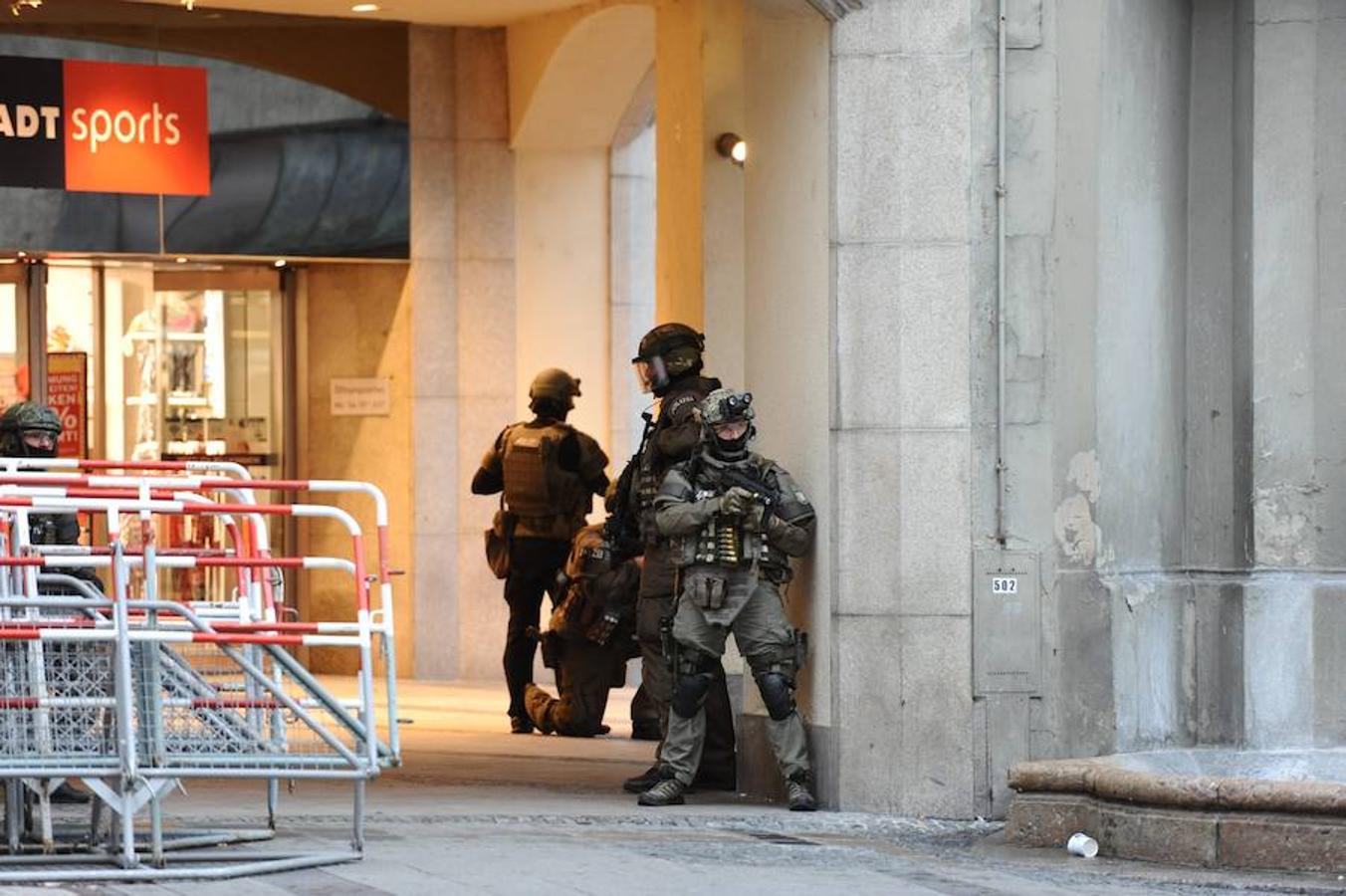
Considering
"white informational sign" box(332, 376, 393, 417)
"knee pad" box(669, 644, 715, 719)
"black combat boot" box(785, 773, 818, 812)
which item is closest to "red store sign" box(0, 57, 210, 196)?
"white informational sign" box(332, 376, 393, 417)

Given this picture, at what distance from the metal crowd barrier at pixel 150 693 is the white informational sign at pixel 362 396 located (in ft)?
29.7

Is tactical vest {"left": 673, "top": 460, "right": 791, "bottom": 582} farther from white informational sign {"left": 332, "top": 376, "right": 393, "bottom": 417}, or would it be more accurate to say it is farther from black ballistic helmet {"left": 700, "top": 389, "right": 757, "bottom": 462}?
white informational sign {"left": 332, "top": 376, "right": 393, "bottom": 417}

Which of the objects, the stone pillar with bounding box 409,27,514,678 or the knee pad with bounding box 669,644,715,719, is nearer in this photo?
the knee pad with bounding box 669,644,715,719

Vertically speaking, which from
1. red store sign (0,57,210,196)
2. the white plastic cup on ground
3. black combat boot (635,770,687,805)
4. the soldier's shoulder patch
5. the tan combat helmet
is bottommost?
the white plastic cup on ground

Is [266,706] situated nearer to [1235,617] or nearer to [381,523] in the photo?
[381,523]

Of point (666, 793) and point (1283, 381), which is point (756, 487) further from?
point (1283, 381)

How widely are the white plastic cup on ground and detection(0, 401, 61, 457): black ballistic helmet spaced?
186 inches

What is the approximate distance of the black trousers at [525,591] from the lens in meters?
15.3

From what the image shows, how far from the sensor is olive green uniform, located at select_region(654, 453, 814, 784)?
11117 millimetres

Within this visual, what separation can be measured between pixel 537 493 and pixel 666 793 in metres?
4.01

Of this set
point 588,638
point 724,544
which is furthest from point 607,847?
point 588,638

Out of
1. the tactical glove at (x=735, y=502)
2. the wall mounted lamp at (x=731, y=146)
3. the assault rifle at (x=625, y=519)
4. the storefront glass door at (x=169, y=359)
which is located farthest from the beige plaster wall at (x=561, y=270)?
the tactical glove at (x=735, y=502)

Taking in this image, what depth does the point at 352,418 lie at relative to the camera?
18.6 meters


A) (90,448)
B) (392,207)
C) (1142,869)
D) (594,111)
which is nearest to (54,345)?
(90,448)
